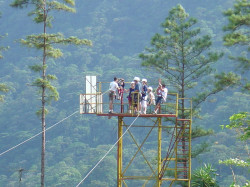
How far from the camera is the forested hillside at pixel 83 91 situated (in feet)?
289

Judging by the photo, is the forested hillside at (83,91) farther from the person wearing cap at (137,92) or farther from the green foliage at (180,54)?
the person wearing cap at (137,92)

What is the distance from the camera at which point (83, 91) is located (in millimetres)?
114562

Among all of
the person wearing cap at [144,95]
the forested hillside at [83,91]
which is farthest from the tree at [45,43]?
the forested hillside at [83,91]

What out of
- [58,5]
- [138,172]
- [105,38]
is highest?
[105,38]

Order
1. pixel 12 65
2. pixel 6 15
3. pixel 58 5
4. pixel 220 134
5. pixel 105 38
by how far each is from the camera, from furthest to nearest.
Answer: pixel 6 15 < pixel 105 38 < pixel 12 65 < pixel 220 134 < pixel 58 5

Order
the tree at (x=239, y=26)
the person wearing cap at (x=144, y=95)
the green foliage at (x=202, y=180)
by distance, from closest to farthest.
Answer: the person wearing cap at (x=144, y=95), the green foliage at (x=202, y=180), the tree at (x=239, y=26)

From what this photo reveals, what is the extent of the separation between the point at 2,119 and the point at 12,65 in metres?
19.5

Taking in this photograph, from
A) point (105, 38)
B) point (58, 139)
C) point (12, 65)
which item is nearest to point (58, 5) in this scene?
point (58, 139)

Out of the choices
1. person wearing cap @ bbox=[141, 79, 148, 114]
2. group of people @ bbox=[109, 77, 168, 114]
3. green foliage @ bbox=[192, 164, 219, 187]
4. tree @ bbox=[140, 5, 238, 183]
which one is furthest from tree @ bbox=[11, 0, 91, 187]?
tree @ bbox=[140, 5, 238, 183]

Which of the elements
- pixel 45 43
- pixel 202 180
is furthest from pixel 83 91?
pixel 202 180

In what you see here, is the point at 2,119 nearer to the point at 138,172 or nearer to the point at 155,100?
the point at 138,172

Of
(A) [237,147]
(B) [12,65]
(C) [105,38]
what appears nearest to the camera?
(A) [237,147]

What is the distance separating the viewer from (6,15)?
15538 cm

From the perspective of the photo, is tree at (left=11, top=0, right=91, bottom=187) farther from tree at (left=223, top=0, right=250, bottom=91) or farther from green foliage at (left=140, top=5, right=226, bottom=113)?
green foliage at (left=140, top=5, right=226, bottom=113)
